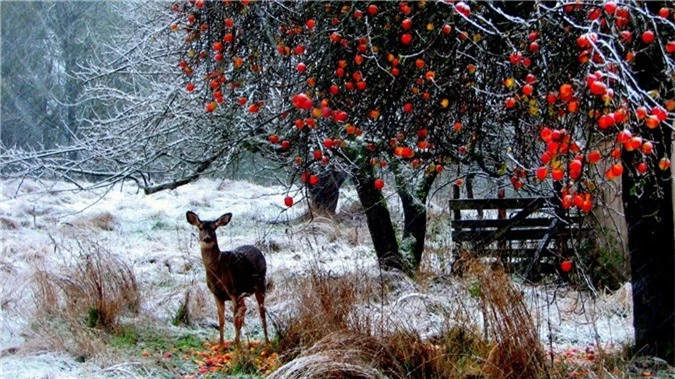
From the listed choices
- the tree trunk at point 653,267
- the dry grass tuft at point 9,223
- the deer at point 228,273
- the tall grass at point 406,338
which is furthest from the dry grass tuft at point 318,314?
the dry grass tuft at point 9,223

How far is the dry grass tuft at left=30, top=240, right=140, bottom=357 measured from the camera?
13.7 feet

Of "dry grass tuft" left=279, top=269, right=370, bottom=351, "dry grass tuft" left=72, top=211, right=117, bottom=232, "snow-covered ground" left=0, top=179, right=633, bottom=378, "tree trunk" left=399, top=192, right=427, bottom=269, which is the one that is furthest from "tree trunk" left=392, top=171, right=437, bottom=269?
"dry grass tuft" left=72, top=211, right=117, bottom=232

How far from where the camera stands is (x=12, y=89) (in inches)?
555

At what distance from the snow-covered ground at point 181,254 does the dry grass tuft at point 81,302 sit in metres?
0.12

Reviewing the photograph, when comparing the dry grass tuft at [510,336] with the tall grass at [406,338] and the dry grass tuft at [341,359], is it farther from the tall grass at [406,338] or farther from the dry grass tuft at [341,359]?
the dry grass tuft at [341,359]

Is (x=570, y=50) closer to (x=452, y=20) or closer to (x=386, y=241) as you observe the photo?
(x=452, y=20)

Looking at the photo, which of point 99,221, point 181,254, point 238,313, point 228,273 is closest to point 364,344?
point 238,313

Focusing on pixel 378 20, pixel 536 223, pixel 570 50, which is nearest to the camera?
pixel 570 50

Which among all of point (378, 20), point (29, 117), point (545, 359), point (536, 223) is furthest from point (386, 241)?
point (29, 117)

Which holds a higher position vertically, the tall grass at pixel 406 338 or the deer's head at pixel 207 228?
the deer's head at pixel 207 228

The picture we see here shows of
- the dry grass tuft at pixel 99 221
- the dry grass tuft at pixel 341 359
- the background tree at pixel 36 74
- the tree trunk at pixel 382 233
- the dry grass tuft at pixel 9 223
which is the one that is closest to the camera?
the dry grass tuft at pixel 341 359

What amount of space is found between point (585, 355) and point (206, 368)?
2219mm

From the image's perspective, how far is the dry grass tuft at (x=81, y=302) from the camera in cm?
418

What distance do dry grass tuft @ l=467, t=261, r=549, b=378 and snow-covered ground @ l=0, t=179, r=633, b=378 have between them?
0.43 ft
